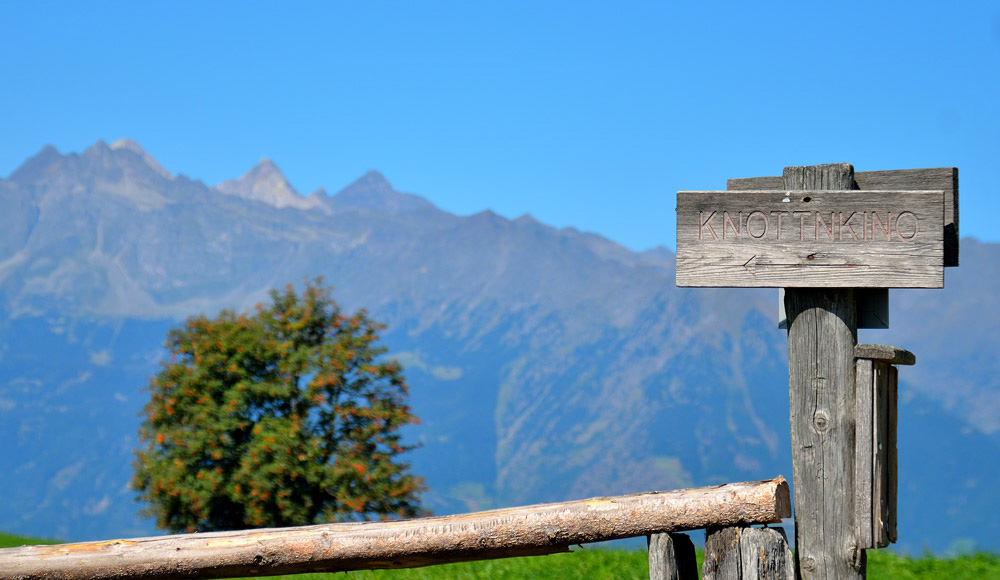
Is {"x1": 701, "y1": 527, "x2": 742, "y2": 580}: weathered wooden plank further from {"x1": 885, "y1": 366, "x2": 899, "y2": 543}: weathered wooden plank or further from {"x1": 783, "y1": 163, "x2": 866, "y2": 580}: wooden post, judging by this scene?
{"x1": 885, "y1": 366, "x2": 899, "y2": 543}: weathered wooden plank

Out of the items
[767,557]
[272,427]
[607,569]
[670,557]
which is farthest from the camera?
[272,427]

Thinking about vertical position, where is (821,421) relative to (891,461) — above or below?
above

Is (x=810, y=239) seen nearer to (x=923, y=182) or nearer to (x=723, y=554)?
(x=923, y=182)

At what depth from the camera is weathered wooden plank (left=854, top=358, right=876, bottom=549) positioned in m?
3.59

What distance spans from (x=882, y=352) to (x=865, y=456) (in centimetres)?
42

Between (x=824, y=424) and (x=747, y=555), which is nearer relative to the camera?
(x=747, y=555)

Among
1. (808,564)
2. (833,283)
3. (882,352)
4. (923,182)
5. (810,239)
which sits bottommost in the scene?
(808,564)

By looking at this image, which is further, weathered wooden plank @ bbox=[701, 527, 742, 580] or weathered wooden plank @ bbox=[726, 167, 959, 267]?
weathered wooden plank @ bbox=[726, 167, 959, 267]

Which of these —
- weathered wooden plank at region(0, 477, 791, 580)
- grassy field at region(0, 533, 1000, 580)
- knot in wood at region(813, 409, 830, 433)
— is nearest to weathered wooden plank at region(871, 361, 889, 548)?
knot in wood at region(813, 409, 830, 433)

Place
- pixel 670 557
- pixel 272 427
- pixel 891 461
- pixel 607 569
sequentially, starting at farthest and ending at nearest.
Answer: pixel 272 427
pixel 607 569
pixel 891 461
pixel 670 557

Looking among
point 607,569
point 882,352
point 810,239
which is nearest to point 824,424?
point 882,352

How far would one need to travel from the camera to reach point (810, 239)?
367 cm

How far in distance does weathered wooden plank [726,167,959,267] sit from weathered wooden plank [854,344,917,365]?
49 cm

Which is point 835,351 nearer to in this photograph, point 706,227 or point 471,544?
point 706,227
